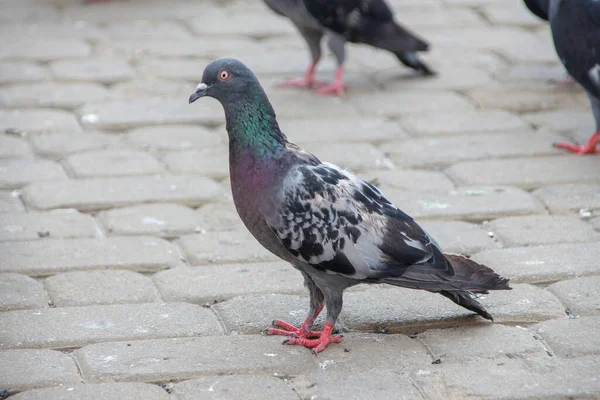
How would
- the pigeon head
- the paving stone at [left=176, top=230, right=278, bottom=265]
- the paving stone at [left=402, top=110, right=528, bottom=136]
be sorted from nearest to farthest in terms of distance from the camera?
the pigeon head, the paving stone at [left=176, top=230, right=278, bottom=265], the paving stone at [left=402, top=110, right=528, bottom=136]

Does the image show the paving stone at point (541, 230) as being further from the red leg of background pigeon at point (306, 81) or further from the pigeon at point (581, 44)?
the red leg of background pigeon at point (306, 81)

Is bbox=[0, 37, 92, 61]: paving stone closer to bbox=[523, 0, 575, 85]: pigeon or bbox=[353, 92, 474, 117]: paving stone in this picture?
bbox=[353, 92, 474, 117]: paving stone

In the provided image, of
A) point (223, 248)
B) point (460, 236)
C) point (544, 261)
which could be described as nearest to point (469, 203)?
point (460, 236)

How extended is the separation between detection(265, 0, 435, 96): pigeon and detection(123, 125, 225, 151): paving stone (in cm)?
106

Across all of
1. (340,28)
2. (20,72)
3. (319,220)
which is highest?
(319,220)

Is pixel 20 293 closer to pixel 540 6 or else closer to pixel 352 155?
pixel 352 155

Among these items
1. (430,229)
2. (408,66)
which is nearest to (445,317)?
(430,229)

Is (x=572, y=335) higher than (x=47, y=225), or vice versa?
(x=572, y=335)

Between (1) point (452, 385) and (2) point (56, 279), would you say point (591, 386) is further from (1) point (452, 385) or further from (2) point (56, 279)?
(2) point (56, 279)

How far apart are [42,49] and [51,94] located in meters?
1.06

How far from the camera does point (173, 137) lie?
5.87 meters

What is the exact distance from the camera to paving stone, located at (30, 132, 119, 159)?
18.3 feet

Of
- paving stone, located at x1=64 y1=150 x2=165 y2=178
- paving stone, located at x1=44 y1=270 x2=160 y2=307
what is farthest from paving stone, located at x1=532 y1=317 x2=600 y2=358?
paving stone, located at x1=64 y1=150 x2=165 y2=178

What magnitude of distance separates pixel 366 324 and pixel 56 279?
52.0 inches
